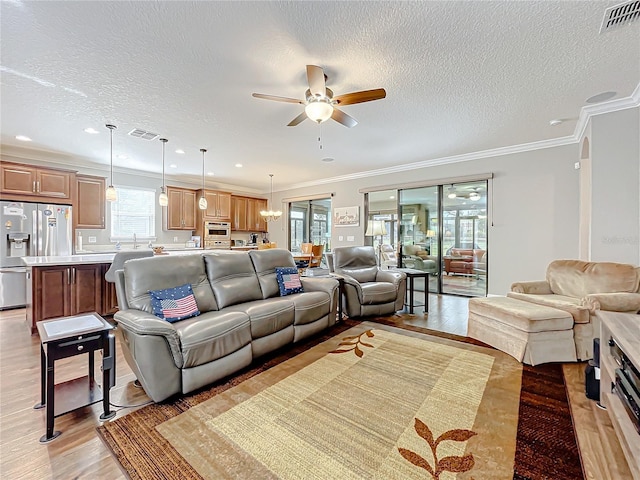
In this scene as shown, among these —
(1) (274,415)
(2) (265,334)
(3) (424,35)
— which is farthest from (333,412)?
(3) (424,35)

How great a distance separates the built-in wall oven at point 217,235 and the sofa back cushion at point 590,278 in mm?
6786

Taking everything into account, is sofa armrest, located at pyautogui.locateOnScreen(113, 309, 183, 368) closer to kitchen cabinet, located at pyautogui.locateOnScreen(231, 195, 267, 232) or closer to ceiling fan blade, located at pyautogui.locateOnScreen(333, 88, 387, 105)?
ceiling fan blade, located at pyautogui.locateOnScreen(333, 88, 387, 105)

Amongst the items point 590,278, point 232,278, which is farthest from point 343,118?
point 590,278

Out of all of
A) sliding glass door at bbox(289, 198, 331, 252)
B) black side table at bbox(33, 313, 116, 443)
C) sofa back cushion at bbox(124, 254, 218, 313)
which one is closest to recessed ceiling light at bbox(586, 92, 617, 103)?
sofa back cushion at bbox(124, 254, 218, 313)

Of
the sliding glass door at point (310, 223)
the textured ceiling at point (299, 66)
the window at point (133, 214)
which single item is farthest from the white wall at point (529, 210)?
the window at point (133, 214)

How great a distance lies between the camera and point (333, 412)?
183 centimetres

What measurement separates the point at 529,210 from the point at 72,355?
5.86m

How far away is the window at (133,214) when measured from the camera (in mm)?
5977

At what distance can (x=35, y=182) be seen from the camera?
462 centimetres

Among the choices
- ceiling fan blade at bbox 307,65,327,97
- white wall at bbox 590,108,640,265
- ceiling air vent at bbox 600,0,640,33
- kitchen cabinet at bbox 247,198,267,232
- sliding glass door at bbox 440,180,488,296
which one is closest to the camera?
ceiling air vent at bbox 600,0,640,33

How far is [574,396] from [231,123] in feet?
14.5

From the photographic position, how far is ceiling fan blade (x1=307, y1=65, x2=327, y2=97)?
217 cm

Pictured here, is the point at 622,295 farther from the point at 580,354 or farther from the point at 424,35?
the point at 424,35

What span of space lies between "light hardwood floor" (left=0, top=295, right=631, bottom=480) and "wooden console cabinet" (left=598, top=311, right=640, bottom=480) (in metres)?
0.12
